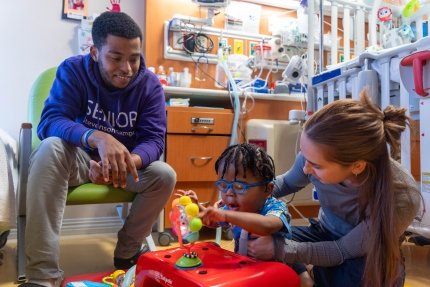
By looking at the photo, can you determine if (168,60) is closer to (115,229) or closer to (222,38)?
(222,38)

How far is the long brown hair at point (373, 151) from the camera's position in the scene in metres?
0.74

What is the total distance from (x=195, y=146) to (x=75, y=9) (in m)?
0.98

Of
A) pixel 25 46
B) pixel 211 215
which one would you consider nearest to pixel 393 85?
pixel 211 215

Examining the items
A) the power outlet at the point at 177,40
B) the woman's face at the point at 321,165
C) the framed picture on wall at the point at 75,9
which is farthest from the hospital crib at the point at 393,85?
the framed picture on wall at the point at 75,9

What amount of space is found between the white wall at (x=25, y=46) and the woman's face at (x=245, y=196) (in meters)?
1.38

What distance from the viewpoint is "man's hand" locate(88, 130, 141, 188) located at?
3.35 ft

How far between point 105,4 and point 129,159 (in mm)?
1310

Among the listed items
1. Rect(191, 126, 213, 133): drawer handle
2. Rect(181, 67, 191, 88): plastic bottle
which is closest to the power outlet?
Rect(181, 67, 191, 88): plastic bottle

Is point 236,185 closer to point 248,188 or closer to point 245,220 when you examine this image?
point 248,188

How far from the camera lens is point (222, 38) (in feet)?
7.52

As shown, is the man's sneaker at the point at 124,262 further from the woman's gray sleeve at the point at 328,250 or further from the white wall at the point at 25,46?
the white wall at the point at 25,46

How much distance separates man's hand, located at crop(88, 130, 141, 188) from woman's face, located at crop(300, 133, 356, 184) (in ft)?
1.65

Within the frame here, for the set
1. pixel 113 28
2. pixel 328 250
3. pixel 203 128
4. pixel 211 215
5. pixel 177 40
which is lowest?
pixel 328 250

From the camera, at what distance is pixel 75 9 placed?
1967mm
